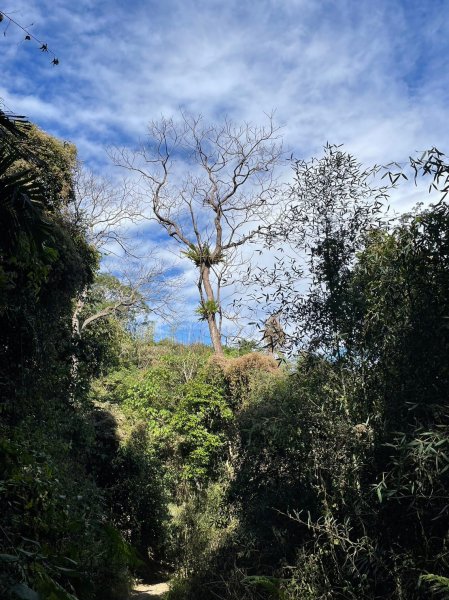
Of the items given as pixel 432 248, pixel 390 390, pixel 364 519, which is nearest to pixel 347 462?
pixel 364 519

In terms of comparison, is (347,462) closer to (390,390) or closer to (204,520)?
(390,390)

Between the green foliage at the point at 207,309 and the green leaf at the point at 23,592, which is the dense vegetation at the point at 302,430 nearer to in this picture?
the green leaf at the point at 23,592

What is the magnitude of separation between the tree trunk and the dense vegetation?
24.9ft

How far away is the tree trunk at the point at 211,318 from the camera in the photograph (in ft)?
56.7

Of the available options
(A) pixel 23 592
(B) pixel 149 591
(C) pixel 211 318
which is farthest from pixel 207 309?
(A) pixel 23 592

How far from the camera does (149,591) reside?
981 centimetres

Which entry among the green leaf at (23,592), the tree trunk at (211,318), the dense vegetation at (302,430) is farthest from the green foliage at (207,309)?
the green leaf at (23,592)

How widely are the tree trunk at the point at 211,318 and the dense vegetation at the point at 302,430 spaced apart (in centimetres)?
759

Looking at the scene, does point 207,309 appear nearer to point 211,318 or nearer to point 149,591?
point 211,318

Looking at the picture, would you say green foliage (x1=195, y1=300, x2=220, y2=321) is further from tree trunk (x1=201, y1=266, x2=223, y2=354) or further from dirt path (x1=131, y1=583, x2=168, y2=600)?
dirt path (x1=131, y1=583, x2=168, y2=600)

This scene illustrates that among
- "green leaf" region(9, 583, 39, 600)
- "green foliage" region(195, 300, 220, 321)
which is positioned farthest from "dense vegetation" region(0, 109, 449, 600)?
"green foliage" region(195, 300, 220, 321)

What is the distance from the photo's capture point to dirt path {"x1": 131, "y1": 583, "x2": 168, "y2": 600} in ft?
30.3

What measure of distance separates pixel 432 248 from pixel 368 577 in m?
2.91

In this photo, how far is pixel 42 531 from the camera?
293 cm
